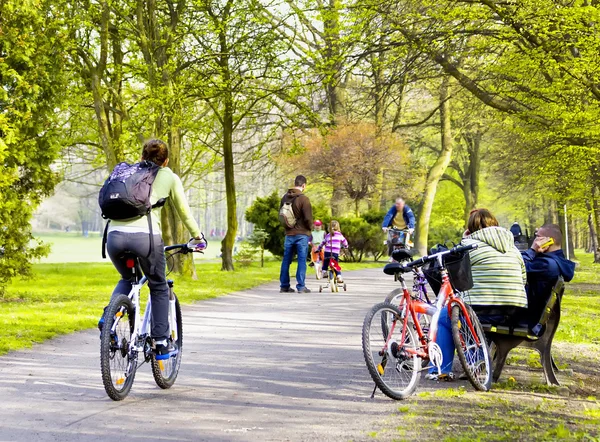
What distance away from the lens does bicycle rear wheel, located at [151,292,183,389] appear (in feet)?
22.8

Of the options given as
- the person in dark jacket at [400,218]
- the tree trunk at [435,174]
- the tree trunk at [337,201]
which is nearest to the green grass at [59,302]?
the person in dark jacket at [400,218]

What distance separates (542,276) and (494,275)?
48 centimetres

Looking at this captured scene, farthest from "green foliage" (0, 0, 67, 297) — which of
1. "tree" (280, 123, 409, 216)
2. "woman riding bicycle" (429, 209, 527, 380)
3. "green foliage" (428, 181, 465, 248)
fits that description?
"green foliage" (428, 181, 465, 248)

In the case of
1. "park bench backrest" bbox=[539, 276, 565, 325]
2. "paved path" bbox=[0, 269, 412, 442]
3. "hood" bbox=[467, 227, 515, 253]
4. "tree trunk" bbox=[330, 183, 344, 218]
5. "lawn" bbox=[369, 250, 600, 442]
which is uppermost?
"tree trunk" bbox=[330, 183, 344, 218]

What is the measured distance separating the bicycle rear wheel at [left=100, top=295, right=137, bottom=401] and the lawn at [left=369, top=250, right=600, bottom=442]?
75.8 inches

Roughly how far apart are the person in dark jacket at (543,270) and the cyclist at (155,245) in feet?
9.97

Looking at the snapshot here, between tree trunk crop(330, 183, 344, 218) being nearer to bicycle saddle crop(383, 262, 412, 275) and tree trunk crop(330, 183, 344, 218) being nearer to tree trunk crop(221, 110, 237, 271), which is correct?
tree trunk crop(221, 110, 237, 271)

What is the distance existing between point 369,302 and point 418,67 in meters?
5.12

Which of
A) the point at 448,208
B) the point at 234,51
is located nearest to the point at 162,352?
the point at 234,51

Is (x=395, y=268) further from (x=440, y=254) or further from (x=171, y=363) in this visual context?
(x=171, y=363)

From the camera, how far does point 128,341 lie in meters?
6.56

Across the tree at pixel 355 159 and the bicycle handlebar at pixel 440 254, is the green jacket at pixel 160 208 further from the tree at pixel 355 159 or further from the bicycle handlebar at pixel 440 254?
the tree at pixel 355 159

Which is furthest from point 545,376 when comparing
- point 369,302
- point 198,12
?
point 198,12

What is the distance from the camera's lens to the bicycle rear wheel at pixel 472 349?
7.13 metres
